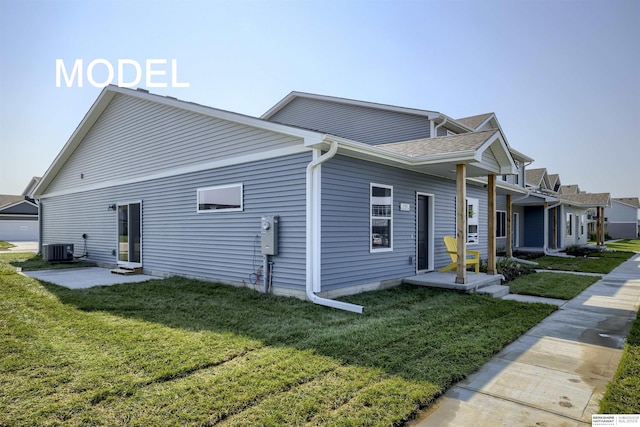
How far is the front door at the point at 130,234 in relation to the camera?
1045cm

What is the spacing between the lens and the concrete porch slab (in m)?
7.36

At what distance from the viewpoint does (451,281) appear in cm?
775

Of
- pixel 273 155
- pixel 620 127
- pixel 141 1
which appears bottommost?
pixel 273 155

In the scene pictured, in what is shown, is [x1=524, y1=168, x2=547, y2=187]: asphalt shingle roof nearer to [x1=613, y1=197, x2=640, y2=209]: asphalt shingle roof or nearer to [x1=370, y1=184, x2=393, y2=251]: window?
[x1=370, y1=184, x2=393, y2=251]: window

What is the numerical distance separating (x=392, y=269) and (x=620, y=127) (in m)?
11.7

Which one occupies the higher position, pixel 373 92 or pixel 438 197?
pixel 373 92

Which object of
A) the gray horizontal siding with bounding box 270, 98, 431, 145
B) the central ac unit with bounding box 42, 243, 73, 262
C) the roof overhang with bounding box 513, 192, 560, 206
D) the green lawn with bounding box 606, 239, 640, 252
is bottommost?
the green lawn with bounding box 606, 239, 640, 252

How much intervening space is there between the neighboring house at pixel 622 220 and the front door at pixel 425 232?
3984 cm

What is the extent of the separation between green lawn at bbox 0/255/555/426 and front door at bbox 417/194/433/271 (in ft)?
8.15

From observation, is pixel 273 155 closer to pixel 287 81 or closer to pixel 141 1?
pixel 141 1

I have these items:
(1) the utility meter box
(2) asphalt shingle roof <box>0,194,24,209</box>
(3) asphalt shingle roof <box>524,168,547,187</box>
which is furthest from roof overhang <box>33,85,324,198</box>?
(2) asphalt shingle roof <box>0,194,24,209</box>

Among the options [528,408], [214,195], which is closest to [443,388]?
[528,408]

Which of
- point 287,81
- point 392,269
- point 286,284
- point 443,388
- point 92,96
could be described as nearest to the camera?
point 443,388

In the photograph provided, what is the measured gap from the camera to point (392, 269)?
7840 millimetres
